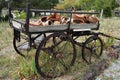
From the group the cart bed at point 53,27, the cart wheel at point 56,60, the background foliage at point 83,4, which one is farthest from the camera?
the background foliage at point 83,4

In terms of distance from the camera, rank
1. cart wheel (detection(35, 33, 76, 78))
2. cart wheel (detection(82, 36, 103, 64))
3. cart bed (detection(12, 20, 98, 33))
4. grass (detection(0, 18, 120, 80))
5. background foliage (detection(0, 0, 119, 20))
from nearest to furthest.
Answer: cart bed (detection(12, 20, 98, 33))
cart wheel (detection(35, 33, 76, 78))
grass (detection(0, 18, 120, 80))
cart wheel (detection(82, 36, 103, 64))
background foliage (detection(0, 0, 119, 20))

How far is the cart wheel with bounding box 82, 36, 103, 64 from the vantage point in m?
5.33

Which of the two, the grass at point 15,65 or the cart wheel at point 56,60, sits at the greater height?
the cart wheel at point 56,60

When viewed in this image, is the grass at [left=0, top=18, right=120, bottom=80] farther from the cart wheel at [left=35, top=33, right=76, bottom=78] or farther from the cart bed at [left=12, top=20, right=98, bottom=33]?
the cart bed at [left=12, top=20, right=98, bottom=33]

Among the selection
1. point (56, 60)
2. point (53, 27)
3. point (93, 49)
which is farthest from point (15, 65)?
point (93, 49)

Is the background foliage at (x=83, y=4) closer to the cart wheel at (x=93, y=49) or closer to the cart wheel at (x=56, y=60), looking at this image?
the cart wheel at (x=93, y=49)

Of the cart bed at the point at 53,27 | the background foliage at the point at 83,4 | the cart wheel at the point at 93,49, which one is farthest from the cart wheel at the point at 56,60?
the background foliage at the point at 83,4

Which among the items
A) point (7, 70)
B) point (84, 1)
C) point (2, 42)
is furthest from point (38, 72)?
point (84, 1)

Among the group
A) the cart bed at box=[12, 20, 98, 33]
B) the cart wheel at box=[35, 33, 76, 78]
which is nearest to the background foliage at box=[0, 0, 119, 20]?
the cart bed at box=[12, 20, 98, 33]

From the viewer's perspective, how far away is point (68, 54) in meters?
5.08

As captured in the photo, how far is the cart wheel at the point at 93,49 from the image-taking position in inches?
210

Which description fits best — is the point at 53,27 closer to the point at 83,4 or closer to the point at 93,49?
the point at 93,49

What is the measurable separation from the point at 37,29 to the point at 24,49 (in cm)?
182

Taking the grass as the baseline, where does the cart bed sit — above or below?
above
